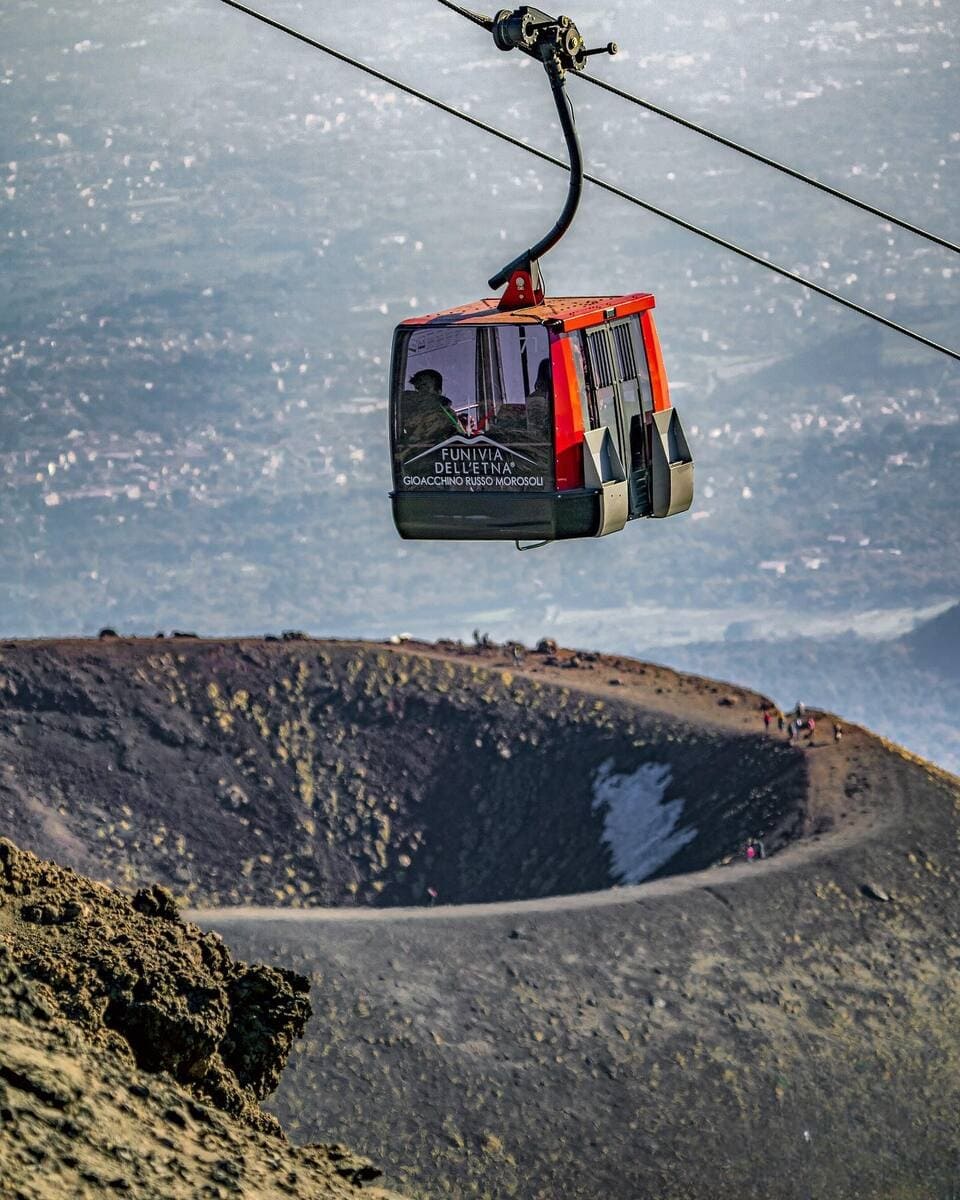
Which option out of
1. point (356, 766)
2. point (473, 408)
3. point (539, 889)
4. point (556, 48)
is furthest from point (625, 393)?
point (356, 766)

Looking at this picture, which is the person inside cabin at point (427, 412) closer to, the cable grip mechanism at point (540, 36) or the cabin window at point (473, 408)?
the cabin window at point (473, 408)

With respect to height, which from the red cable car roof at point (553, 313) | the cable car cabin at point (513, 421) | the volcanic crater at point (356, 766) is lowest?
the volcanic crater at point (356, 766)

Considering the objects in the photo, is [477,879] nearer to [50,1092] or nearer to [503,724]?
[503,724]

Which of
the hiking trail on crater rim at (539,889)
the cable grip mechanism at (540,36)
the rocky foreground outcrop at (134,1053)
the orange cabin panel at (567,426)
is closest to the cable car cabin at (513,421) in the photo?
the orange cabin panel at (567,426)

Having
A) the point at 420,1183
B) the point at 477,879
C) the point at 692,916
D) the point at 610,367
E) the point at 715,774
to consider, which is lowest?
the point at 477,879

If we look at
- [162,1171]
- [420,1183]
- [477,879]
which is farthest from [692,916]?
[162,1171]
